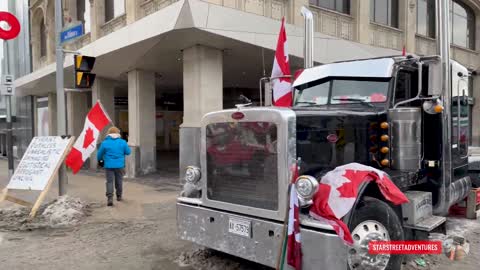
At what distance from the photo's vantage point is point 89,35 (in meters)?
16.7

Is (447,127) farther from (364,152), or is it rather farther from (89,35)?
(89,35)

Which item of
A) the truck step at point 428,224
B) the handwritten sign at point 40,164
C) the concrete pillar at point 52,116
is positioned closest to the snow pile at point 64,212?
the handwritten sign at point 40,164

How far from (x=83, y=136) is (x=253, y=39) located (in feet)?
16.5

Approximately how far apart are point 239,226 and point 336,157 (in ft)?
4.12

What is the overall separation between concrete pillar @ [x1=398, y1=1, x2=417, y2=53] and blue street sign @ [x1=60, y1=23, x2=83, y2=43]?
14.0 meters

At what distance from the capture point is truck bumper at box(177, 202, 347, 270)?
141 inches

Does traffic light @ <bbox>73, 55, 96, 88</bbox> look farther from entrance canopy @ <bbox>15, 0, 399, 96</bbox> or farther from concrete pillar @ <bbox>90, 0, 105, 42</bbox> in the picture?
concrete pillar @ <bbox>90, 0, 105, 42</bbox>

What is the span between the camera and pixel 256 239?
4.08 m

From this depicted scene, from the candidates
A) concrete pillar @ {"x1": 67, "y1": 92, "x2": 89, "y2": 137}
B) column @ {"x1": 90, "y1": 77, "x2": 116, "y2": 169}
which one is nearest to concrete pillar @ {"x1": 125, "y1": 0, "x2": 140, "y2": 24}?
column @ {"x1": 90, "y1": 77, "x2": 116, "y2": 169}

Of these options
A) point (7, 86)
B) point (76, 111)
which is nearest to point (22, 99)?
point (76, 111)

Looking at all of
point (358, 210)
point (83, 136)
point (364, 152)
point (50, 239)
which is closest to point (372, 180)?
point (358, 210)

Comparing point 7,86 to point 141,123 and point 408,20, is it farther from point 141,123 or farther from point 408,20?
point 408,20

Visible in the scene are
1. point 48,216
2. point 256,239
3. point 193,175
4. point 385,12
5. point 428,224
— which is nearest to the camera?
point 256,239

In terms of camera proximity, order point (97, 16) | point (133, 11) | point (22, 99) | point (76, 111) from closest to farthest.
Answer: point (133, 11) → point (97, 16) → point (76, 111) → point (22, 99)
